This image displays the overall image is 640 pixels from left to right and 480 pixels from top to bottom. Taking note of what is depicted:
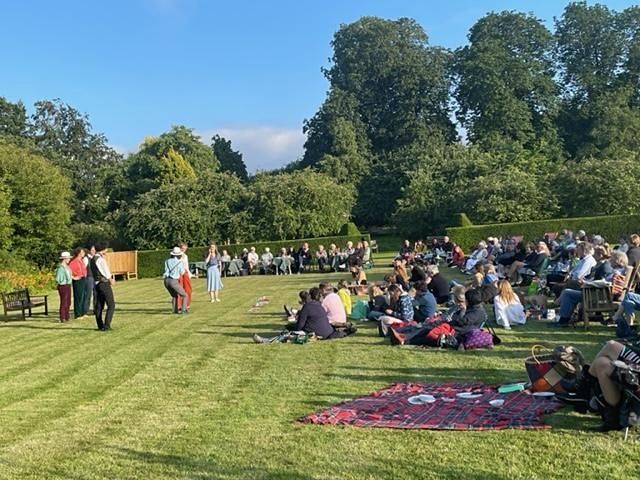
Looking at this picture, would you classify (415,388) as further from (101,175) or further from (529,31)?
(529,31)

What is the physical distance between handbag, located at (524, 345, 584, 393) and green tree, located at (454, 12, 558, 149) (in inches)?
1997

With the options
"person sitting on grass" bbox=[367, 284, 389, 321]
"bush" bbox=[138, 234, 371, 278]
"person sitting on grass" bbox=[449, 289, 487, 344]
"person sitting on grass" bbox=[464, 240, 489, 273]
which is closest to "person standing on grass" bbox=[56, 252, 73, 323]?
"person sitting on grass" bbox=[367, 284, 389, 321]

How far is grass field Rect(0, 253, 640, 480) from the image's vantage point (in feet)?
17.0

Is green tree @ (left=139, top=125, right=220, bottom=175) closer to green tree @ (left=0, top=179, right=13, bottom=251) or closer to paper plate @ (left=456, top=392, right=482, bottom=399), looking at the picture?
green tree @ (left=0, top=179, right=13, bottom=251)

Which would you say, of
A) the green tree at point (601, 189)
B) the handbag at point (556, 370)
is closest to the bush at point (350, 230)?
the green tree at point (601, 189)

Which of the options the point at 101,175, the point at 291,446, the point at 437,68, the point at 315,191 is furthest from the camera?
the point at 437,68

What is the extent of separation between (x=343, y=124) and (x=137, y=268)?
3076 cm

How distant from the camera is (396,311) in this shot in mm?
12703

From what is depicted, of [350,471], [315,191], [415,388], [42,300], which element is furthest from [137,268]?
[350,471]

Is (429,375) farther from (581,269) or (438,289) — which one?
(438,289)

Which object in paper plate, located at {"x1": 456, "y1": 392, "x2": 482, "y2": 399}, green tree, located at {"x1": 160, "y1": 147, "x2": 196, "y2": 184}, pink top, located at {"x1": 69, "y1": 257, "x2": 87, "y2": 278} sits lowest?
paper plate, located at {"x1": 456, "y1": 392, "x2": 482, "y2": 399}

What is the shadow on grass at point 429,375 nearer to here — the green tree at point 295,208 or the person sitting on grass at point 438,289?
the person sitting on grass at point 438,289

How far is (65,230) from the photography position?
120ft

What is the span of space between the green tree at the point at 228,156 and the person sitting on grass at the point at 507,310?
6357 centimetres
